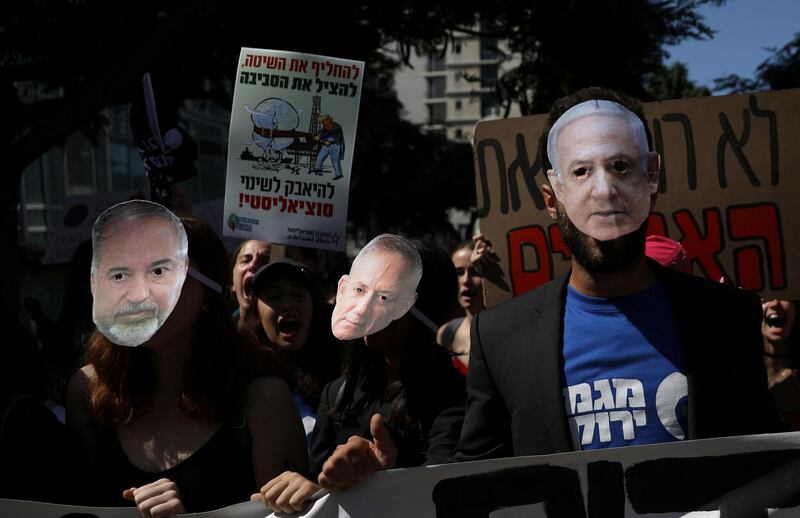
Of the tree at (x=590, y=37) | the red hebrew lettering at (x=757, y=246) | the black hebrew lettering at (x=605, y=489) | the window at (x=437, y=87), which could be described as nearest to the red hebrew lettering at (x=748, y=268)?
the red hebrew lettering at (x=757, y=246)

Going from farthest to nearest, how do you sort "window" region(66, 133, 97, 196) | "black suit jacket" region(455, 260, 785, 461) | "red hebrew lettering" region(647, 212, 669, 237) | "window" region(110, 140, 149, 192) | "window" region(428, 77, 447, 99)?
"window" region(428, 77, 447, 99)
"window" region(110, 140, 149, 192)
"window" region(66, 133, 97, 196)
"red hebrew lettering" region(647, 212, 669, 237)
"black suit jacket" region(455, 260, 785, 461)

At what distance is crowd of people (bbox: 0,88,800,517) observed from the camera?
82.3 inches

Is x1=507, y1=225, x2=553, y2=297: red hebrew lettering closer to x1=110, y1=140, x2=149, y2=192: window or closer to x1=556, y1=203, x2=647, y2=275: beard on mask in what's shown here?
x1=556, y1=203, x2=647, y2=275: beard on mask

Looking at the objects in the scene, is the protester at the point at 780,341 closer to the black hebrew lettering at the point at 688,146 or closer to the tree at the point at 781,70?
the black hebrew lettering at the point at 688,146

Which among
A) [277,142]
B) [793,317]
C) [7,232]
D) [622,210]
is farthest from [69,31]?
[622,210]

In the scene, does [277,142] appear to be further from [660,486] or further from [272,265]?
[660,486]

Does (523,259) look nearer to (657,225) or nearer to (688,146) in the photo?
(657,225)

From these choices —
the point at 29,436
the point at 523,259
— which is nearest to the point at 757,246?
the point at 523,259

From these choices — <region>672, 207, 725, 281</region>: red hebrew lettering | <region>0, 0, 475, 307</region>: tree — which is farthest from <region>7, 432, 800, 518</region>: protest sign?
<region>0, 0, 475, 307</region>: tree

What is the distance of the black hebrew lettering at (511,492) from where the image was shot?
6.97 ft

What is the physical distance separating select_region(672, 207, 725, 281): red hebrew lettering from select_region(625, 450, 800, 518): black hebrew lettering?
128cm

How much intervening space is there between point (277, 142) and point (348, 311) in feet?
3.47

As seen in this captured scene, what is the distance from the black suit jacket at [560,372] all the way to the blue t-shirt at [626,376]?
28 mm

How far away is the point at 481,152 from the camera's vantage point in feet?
11.5
